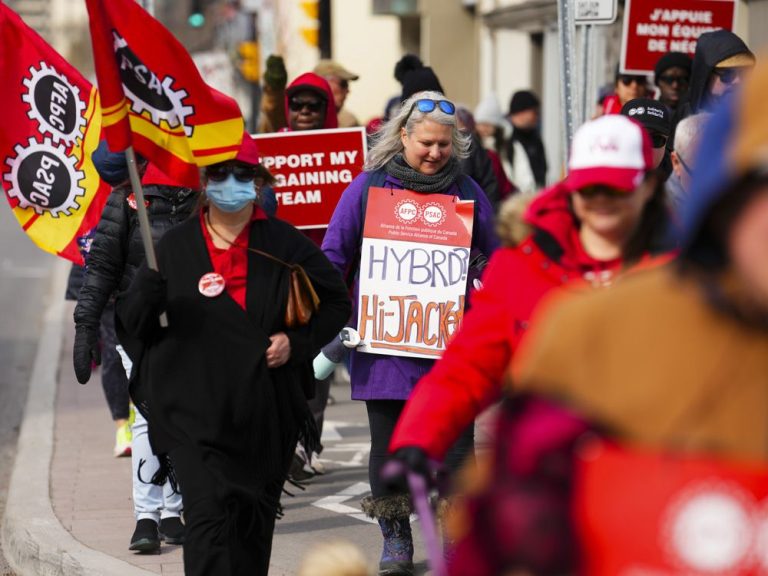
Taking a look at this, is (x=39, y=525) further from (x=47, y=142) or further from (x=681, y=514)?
(x=681, y=514)

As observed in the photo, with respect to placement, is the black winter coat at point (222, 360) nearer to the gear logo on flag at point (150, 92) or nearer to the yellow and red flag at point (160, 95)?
the yellow and red flag at point (160, 95)

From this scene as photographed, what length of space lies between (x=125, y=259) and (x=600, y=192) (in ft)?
12.5

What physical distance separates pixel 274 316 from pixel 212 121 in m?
0.77

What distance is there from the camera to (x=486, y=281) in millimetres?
3789

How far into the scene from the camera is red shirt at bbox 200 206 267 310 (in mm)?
5227

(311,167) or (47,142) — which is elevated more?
(47,142)

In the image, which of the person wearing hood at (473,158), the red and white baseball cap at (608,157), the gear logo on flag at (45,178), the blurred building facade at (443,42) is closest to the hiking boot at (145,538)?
the gear logo on flag at (45,178)

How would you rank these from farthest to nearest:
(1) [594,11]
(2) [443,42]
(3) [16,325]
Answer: (2) [443,42] < (3) [16,325] < (1) [594,11]

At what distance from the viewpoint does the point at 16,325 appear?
17.5 meters

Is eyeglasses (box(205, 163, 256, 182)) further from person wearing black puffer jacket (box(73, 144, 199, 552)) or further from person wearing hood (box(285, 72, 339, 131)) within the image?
person wearing hood (box(285, 72, 339, 131))

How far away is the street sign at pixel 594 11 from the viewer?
348 inches

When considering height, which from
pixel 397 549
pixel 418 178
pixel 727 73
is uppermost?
pixel 727 73

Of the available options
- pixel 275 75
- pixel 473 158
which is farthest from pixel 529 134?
pixel 473 158

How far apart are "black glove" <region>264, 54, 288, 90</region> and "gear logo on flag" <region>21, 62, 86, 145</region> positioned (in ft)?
10.9
